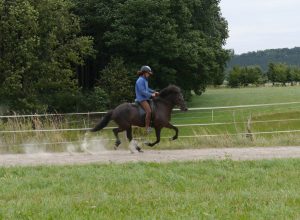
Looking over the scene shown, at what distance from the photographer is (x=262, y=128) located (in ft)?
105

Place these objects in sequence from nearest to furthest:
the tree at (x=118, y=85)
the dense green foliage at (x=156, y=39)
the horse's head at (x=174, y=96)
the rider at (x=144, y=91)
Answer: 1. the rider at (x=144, y=91)
2. the horse's head at (x=174, y=96)
3. the tree at (x=118, y=85)
4. the dense green foliage at (x=156, y=39)

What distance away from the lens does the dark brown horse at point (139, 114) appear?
15469mm

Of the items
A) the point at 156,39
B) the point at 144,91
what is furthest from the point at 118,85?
the point at 144,91

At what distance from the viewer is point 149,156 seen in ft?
47.7

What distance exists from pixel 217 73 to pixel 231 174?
35.8 metres

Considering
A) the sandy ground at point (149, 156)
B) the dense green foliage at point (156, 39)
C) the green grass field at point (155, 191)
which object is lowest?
the sandy ground at point (149, 156)

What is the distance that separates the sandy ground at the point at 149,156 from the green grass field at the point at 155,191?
1540mm

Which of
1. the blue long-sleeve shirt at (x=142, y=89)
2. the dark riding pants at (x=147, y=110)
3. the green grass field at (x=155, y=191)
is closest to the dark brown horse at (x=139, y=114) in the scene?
the dark riding pants at (x=147, y=110)

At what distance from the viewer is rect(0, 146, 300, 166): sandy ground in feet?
44.7

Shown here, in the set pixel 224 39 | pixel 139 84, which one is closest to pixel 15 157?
pixel 139 84

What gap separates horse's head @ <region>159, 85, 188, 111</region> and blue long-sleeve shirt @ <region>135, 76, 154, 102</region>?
22.6 inches

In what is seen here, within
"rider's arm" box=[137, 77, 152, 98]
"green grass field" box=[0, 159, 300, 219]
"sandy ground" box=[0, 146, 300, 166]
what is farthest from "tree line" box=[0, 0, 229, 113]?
"green grass field" box=[0, 159, 300, 219]

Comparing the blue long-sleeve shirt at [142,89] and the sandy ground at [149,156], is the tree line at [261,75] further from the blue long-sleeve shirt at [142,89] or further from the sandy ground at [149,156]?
the blue long-sleeve shirt at [142,89]

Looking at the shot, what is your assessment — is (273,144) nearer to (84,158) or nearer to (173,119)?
(84,158)
